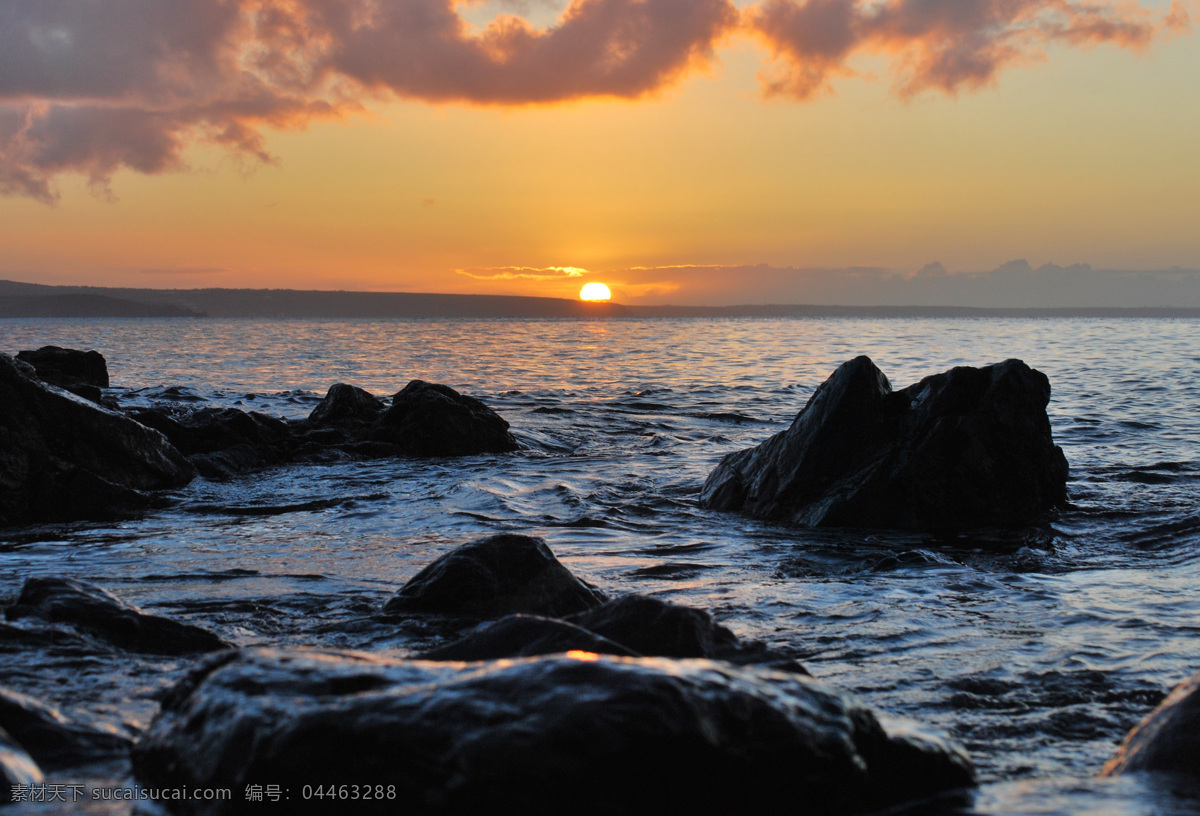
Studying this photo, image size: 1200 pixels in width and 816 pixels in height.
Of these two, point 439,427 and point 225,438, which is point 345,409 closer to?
point 439,427

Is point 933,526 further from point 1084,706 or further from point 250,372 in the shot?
point 250,372

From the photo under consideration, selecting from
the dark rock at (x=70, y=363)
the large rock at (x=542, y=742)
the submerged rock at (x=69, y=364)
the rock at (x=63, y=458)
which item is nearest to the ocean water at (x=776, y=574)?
the large rock at (x=542, y=742)

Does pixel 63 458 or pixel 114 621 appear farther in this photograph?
pixel 63 458

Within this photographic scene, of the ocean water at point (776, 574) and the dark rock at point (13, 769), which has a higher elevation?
the dark rock at point (13, 769)

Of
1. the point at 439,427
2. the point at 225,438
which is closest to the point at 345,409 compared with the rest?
the point at 439,427

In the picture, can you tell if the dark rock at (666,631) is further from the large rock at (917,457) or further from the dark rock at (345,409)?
the dark rock at (345,409)

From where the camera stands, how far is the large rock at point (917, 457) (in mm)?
8445

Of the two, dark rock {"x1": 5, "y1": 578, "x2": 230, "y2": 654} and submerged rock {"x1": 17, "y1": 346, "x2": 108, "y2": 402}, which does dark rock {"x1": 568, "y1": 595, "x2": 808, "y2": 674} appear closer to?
dark rock {"x1": 5, "y1": 578, "x2": 230, "y2": 654}

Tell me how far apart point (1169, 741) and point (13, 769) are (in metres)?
3.56

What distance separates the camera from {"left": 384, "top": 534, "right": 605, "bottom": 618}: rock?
5254mm

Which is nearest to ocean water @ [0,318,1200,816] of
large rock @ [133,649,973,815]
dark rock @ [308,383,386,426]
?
large rock @ [133,649,973,815]

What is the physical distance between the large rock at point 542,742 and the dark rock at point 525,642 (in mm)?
829

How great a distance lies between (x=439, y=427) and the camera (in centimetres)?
1298

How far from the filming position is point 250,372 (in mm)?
31625
